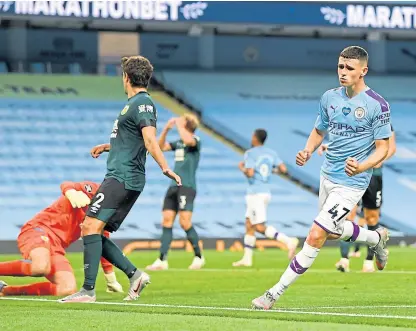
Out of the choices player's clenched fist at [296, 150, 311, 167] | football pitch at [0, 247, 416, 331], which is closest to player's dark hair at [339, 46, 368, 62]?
player's clenched fist at [296, 150, 311, 167]

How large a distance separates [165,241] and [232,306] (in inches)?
325

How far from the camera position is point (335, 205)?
32.4ft

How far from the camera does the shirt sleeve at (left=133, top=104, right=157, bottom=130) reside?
1055cm

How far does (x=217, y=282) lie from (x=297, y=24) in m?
20.9

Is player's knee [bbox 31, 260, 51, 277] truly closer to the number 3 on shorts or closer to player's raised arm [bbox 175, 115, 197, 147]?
the number 3 on shorts

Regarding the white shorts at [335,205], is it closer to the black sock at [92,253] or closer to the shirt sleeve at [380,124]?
the shirt sleeve at [380,124]

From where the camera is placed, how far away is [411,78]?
38.4 meters

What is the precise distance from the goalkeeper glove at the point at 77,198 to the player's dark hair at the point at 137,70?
51.5 inches

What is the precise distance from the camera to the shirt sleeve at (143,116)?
10547 mm

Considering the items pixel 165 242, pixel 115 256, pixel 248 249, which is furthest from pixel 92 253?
pixel 248 249

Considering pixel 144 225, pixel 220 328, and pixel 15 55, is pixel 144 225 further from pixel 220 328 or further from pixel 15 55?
pixel 220 328

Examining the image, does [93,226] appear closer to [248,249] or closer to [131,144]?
[131,144]

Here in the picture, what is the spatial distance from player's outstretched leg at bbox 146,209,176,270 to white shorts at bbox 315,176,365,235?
810 centimetres

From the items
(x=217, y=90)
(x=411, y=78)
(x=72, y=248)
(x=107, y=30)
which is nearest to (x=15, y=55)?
(x=107, y=30)
